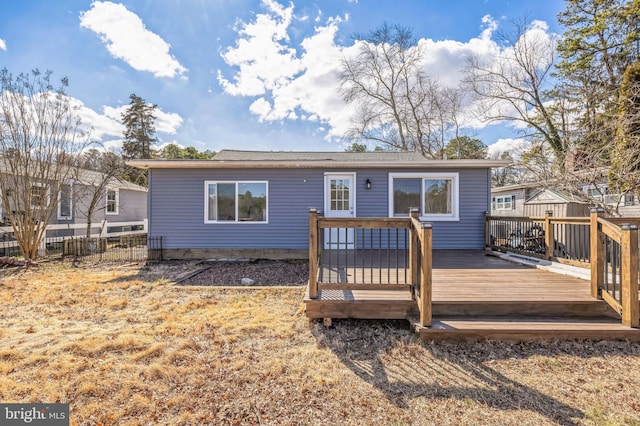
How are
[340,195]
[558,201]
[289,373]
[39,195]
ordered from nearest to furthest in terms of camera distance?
[289,373]
[340,195]
[39,195]
[558,201]

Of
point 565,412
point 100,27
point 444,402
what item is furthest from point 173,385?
point 100,27

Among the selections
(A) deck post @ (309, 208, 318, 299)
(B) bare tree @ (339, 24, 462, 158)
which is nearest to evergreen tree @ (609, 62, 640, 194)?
(A) deck post @ (309, 208, 318, 299)

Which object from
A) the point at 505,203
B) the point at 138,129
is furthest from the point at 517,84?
the point at 138,129

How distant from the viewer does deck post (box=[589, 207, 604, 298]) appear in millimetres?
3312

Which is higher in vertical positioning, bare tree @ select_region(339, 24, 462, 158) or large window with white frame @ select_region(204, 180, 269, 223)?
bare tree @ select_region(339, 24, 462, 158)

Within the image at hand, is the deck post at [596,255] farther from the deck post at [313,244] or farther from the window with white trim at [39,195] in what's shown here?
the window with white trim at [39,195]

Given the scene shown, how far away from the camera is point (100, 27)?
804cm

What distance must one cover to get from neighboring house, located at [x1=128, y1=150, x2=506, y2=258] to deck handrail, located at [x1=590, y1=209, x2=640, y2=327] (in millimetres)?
3783

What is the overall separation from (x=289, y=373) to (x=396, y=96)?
20.8 m

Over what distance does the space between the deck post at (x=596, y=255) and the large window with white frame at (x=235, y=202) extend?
248 inches

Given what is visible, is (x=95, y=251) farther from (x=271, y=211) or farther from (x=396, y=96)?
(x=396, y=96)

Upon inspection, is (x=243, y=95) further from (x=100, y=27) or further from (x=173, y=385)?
(x=173, y=385)

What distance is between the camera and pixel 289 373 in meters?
2.42

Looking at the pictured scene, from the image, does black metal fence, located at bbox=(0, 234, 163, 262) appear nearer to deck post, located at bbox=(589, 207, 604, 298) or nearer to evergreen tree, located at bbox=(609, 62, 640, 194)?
deck post, located at bbox=(589, 207, 604, 298)
